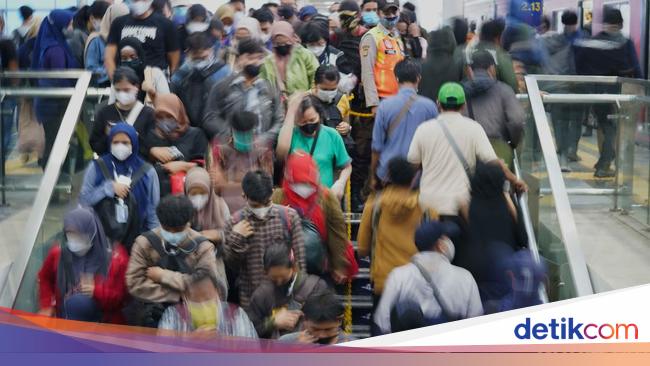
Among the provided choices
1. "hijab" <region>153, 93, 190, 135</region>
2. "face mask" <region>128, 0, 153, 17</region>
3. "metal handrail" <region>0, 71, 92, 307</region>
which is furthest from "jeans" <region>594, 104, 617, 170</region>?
"metal handrail" <region>0, 71, 92, 307</region>

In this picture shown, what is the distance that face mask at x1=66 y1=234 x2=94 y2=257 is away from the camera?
219 inches

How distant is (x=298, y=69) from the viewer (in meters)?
8.58

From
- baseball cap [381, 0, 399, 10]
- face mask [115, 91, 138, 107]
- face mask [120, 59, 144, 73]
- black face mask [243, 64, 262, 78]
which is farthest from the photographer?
black face mask [243, 64, 262, 78]

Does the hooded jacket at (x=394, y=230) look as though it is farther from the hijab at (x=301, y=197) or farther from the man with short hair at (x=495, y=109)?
the man with short hair at (x=495, y=109)

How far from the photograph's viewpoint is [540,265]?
5492 millimetres

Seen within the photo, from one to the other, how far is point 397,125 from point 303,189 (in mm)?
510

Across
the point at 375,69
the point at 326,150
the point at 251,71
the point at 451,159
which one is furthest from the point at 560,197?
the point at 375,69

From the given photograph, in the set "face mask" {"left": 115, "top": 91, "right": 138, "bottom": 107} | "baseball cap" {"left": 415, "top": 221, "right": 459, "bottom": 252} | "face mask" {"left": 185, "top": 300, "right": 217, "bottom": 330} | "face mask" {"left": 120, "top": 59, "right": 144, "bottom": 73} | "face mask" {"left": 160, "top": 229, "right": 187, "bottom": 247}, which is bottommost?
"face mask" {"left": 185, "top": 300, "right": 217, "bottom": 330}

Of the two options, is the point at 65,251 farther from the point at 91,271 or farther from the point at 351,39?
the point at 351,39

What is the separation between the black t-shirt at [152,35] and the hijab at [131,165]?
16.9 inches

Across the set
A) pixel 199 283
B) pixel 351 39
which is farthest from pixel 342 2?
pixel 199 283

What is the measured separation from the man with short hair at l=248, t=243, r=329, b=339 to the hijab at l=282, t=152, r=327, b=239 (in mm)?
489

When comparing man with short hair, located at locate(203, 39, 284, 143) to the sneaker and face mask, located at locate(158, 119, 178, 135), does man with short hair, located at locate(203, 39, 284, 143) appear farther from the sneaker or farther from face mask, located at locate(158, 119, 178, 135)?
the sneaker

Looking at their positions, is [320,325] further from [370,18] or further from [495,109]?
[370,18]
